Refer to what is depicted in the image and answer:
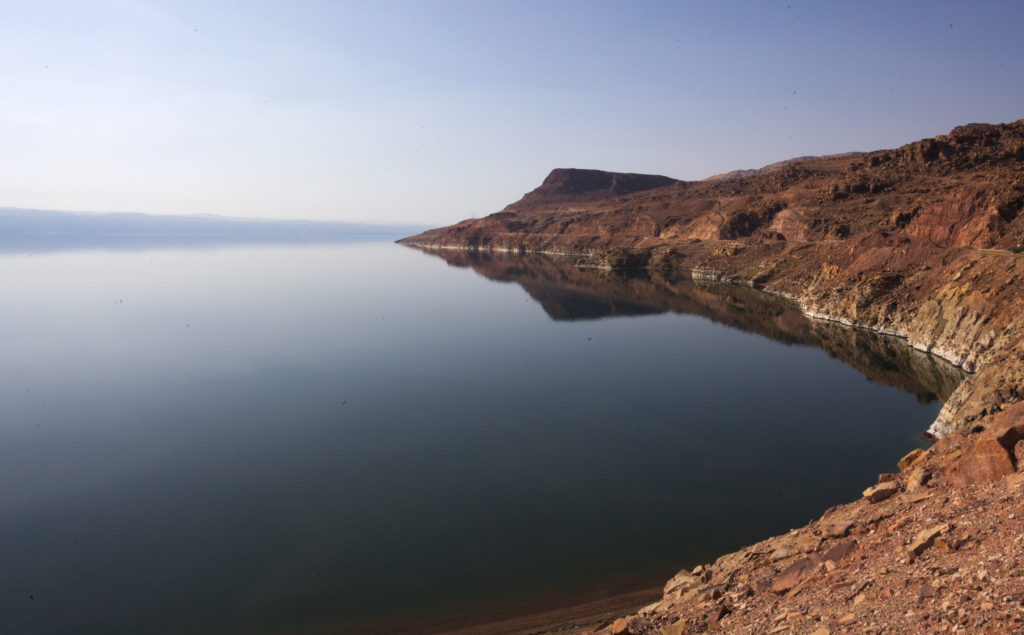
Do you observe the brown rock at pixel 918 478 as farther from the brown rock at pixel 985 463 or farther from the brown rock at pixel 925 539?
the brown rock at pixel 925 539

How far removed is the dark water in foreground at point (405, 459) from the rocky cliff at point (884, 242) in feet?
10.7

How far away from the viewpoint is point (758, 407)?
27031 millimetres

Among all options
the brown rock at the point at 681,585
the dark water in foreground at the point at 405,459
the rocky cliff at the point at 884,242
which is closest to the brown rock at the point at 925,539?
the brown rock at the point at 681,585

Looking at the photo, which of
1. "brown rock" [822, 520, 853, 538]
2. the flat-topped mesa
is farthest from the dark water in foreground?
the flat-topped mesa

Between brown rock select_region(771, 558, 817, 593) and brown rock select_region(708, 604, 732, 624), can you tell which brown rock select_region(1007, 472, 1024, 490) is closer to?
brown rock select_region(771, 558, 817, 593)

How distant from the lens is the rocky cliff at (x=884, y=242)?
2894 centimetres

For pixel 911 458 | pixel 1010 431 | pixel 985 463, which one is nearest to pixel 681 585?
pixel 985 463

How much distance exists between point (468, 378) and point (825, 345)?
25331mm

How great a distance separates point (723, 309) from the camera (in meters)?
54.2

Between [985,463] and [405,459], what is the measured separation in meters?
17.4

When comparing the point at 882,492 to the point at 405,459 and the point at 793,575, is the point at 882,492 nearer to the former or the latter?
the point at 793,575

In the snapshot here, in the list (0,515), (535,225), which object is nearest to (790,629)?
(0,515)

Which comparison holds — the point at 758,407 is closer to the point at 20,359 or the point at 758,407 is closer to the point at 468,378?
the point at 468,378

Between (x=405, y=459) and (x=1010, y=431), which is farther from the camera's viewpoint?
(x=405, y=459)
